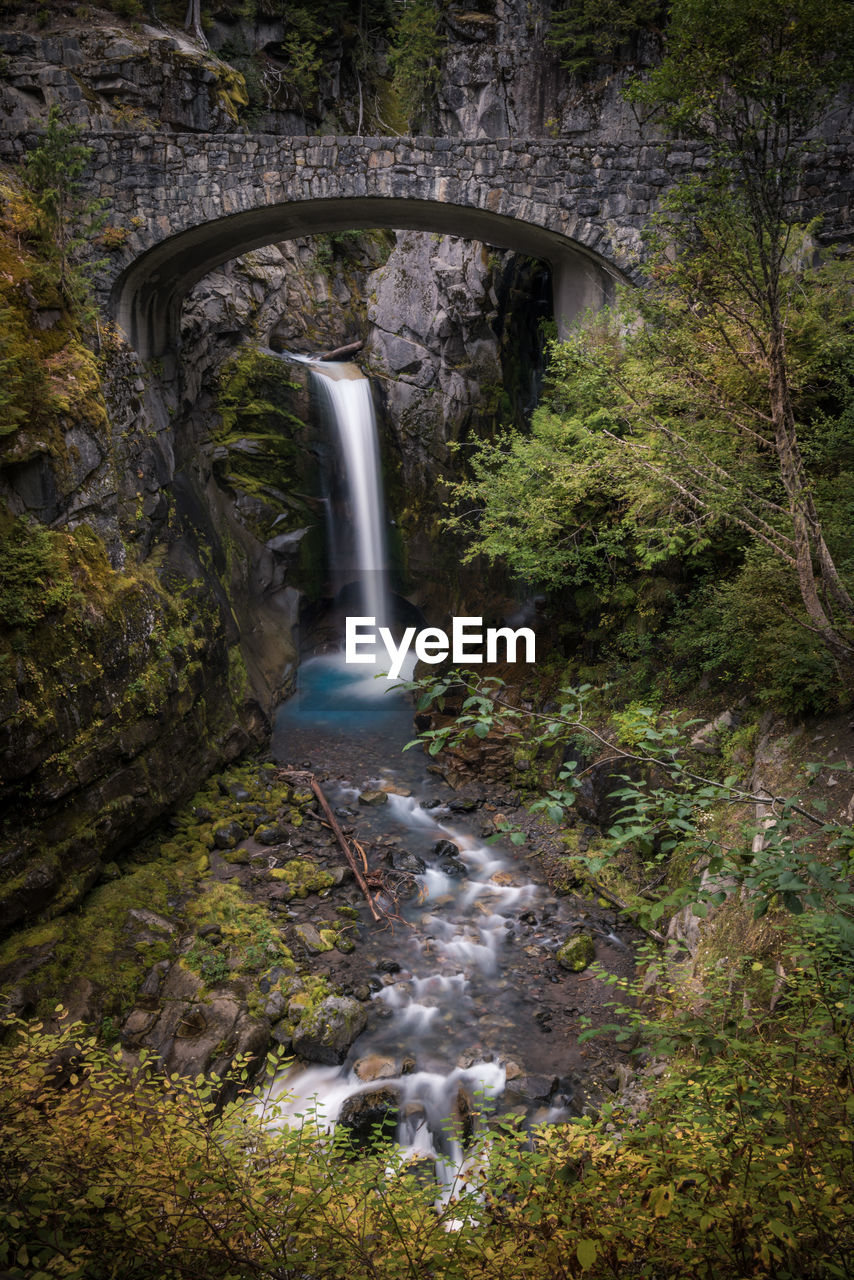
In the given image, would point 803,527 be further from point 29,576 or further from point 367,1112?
point 29,576

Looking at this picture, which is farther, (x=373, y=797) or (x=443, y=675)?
(x=373, y=797)

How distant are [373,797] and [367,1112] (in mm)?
5465

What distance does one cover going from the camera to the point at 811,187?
33.1 feet

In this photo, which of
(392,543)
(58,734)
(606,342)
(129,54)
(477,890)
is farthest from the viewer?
(392,543)

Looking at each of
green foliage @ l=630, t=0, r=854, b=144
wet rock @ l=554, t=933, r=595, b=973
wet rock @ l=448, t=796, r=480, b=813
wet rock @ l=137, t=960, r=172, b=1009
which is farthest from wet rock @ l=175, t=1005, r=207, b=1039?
green foliage @ l=630, t=0, r=854, b=144

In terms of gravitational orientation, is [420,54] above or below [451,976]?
above

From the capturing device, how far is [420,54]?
16.3 meters

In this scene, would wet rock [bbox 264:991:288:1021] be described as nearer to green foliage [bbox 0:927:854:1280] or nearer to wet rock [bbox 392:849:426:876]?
wet rock [bbox 392:849:426:876]

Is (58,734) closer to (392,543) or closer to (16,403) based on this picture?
(16,403)

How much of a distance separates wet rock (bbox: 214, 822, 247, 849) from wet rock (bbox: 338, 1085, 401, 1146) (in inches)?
152

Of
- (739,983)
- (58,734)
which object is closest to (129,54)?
(58,734)

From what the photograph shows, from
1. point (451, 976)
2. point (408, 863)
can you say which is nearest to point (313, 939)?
point (451, 976)

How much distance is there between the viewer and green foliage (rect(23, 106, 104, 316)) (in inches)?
342

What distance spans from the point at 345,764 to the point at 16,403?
7472 millimetres
